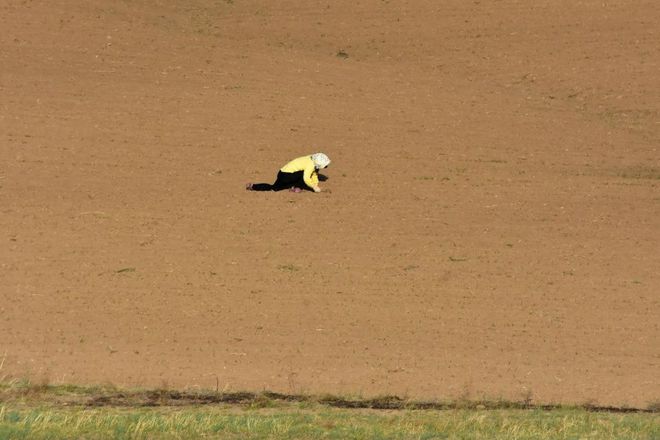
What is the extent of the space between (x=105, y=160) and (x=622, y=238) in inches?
299

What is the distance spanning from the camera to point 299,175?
18.3 metres

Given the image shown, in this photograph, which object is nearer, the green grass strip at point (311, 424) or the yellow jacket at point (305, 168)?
the green grass strip at point (311, 424)

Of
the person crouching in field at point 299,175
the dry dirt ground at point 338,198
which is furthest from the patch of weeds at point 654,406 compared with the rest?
the person crouching in field at point 299,175

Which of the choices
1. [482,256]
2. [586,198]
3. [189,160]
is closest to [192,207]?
[189,160]

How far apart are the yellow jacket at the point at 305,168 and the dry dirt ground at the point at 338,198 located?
1.31 feet

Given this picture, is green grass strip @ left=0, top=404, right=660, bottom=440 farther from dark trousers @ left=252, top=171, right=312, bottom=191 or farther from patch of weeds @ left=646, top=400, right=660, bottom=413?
dark trousers @ left=252, top=171, right=312, bottom=191

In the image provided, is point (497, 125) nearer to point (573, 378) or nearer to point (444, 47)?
point (444, 47)

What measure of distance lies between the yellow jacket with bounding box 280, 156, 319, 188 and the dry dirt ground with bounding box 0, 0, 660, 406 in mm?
398

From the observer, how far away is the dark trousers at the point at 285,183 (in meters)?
18.2

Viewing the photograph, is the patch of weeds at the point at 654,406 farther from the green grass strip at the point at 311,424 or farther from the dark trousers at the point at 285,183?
the dark trousers at the point at 285,183

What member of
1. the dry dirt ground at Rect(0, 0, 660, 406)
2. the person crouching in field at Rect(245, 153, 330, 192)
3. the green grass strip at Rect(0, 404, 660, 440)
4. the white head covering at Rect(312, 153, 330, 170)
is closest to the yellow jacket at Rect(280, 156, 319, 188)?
the person crouching in field at Rect(245, 153, 330, 192)

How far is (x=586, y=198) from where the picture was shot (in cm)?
1839

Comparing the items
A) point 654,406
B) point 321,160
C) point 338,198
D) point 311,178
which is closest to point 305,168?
point 311,178

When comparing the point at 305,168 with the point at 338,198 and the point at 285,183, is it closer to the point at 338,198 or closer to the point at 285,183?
the point at 285,183
